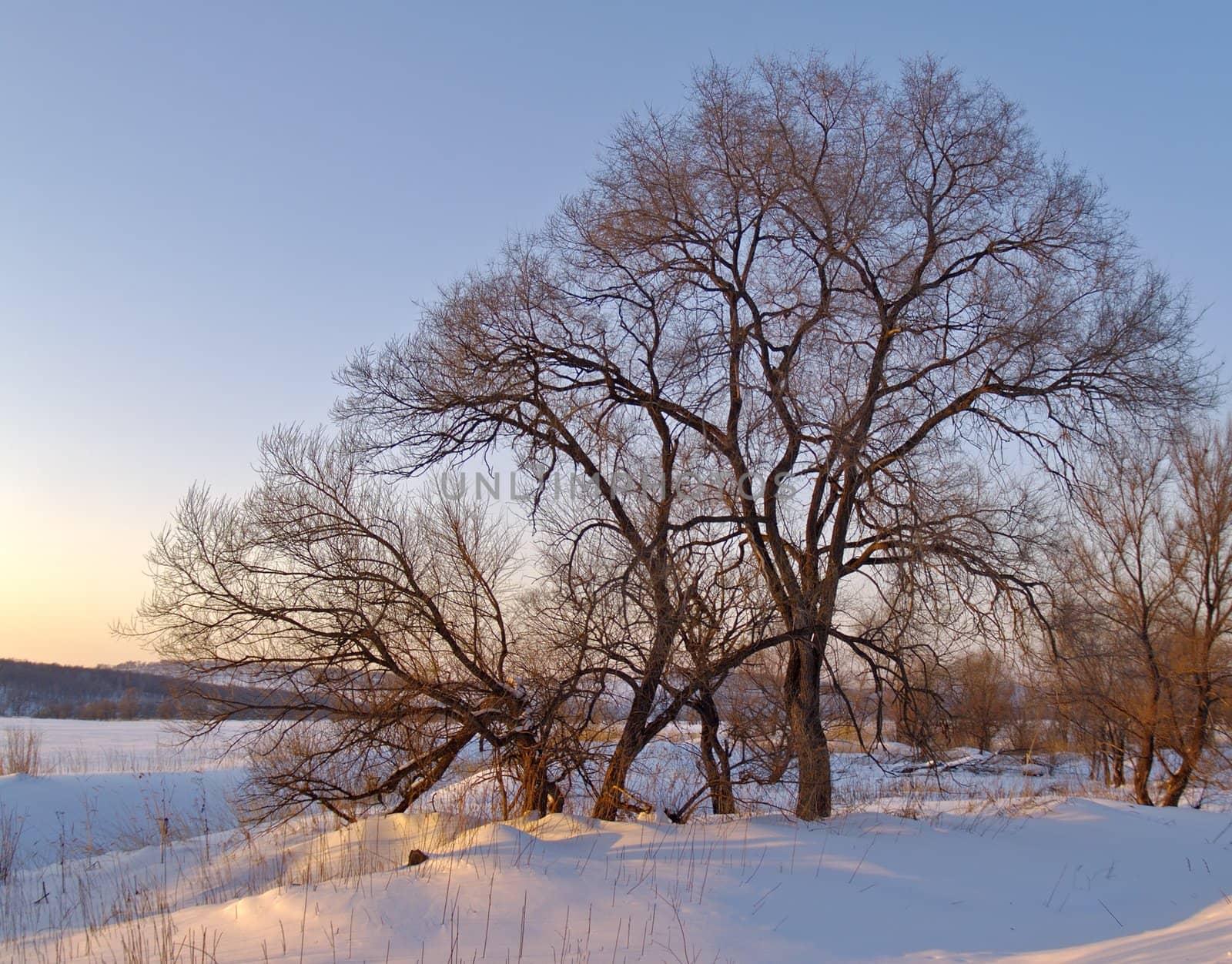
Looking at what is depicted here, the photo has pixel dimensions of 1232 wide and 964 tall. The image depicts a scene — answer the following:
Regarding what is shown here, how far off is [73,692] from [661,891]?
70.4 metres

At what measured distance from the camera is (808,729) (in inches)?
397

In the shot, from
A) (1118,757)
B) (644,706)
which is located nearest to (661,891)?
(644,706)

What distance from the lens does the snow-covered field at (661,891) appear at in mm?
5566

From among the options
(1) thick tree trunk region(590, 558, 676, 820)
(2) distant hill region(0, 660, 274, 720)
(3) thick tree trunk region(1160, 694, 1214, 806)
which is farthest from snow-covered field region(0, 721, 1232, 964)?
(2) distant hill region(0, 660, 274, 720)

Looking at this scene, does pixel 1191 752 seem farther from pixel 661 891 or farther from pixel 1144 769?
pixel 661 891

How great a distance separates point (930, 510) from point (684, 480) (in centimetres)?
302

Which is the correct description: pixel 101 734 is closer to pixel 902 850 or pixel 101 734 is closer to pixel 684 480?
pixel 684 480

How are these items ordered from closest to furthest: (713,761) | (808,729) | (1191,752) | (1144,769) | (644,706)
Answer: (644,706)
(713,761)
(808,729)
(1191,752)
(1144,769)

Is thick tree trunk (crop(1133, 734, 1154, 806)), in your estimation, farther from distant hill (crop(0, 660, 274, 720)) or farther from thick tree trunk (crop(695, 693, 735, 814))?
distant hill (crop(0, 660, 274, 720))

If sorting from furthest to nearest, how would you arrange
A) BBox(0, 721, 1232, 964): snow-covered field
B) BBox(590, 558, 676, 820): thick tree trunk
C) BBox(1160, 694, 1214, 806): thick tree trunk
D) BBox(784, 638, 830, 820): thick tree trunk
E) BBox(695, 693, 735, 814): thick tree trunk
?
1. BBox(1160, 694, 1214, 806): thick tree trunk
2. BBox(784, 638, 830, 820): thick tree trunk
3. BBox(695, 693, 735, 814): thick tree trunk
4. BBox(590, 558, 676, 820): thick tree trunk
5. BBox(0, 721, 1232, 964): snow-covered field

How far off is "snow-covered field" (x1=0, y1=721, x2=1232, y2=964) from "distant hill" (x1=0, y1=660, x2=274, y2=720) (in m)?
30.8

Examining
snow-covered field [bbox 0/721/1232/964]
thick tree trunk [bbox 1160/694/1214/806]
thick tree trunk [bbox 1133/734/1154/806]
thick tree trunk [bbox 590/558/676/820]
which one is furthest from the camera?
thick tree trunk [bbox 1133/734/1154/806]

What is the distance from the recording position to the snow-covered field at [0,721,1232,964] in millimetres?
5566

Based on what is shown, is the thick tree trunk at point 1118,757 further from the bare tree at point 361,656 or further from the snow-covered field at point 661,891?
the bare tree at point 361,656
